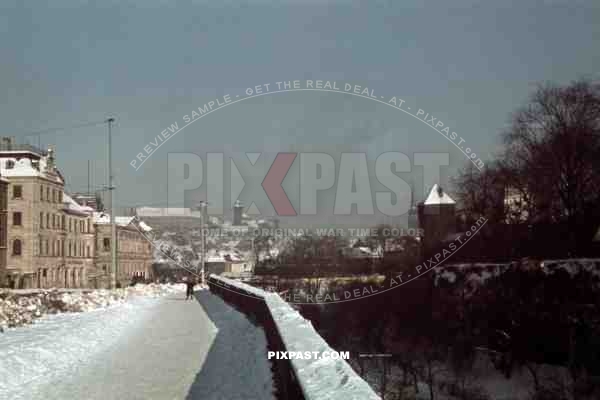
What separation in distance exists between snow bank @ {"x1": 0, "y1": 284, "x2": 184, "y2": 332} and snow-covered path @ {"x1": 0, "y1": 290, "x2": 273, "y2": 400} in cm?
65

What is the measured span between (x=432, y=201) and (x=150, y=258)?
3066cm

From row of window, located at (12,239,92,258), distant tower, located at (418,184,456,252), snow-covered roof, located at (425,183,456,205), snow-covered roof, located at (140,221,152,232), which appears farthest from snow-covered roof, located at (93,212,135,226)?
snow-covered roof, located at (425,183,456,205)

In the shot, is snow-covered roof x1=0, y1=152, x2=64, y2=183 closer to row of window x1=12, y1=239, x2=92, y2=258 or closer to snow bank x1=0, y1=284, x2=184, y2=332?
row of window x1=12, y1=239, x2=92, y2=258

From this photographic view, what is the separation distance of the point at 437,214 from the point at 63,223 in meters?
37.1

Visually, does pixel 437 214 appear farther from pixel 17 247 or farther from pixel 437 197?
pixel 17 247

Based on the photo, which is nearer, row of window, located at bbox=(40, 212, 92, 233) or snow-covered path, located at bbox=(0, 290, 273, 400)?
snow-covered path, located at bbox=(0, 290, 273, 400)

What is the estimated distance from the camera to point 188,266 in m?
58.8

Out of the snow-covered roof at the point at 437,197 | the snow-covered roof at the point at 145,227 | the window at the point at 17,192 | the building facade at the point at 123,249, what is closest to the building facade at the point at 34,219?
the window at the point at 17,192

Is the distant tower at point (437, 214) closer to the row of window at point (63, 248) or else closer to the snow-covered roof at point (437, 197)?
the snow-covered roof at point (437, 197)

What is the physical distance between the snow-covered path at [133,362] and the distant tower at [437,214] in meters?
42.6

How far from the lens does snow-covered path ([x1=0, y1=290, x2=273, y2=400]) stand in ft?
29.5

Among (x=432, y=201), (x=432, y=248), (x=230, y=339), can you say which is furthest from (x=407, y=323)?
(x=432, y=201)

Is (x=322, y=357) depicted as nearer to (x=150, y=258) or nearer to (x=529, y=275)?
(x=529, y=275)

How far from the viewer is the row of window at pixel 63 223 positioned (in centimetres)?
4400
